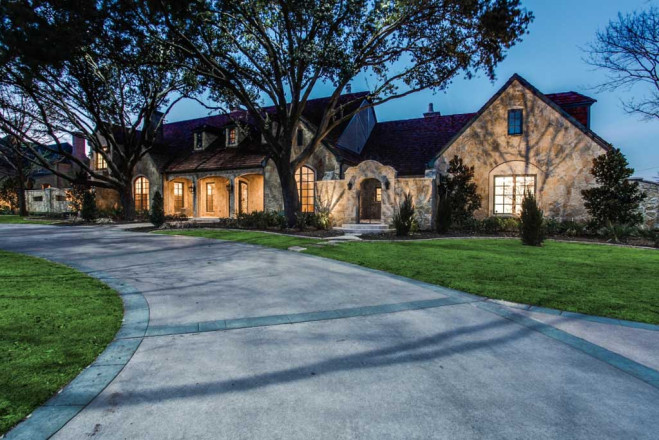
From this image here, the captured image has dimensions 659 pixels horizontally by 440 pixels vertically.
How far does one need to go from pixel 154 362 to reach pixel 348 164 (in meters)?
17.9

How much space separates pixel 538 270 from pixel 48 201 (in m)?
41.5

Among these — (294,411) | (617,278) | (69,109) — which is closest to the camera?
(294,411)

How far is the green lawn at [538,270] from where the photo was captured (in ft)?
16.9

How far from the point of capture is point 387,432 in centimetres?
221

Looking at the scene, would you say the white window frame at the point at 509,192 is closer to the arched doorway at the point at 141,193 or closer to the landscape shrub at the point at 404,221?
the landscape shrub at the point at 404,221

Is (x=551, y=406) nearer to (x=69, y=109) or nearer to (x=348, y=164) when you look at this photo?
(x=348, y=164)

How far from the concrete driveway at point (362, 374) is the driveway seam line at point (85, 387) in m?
0.01

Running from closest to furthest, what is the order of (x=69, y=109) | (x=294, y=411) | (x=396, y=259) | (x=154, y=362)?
(x=294, y=411), (x=154, y=362), (x=396, y=259), (x=69, y=109)

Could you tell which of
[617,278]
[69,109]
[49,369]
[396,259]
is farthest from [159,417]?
[69,109]

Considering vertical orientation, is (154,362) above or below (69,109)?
below

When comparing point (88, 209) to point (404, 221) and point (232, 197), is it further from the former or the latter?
point (404, 221)

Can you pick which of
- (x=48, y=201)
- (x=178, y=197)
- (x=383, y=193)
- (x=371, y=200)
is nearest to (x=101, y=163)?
(x=178, y=197)

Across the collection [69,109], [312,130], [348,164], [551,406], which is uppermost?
[69,109]

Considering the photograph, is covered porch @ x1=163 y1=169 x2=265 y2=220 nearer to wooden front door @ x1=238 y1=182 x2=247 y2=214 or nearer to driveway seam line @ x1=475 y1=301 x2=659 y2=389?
wooden front door @ x1=238 y1=182 x2=247 y2=214
